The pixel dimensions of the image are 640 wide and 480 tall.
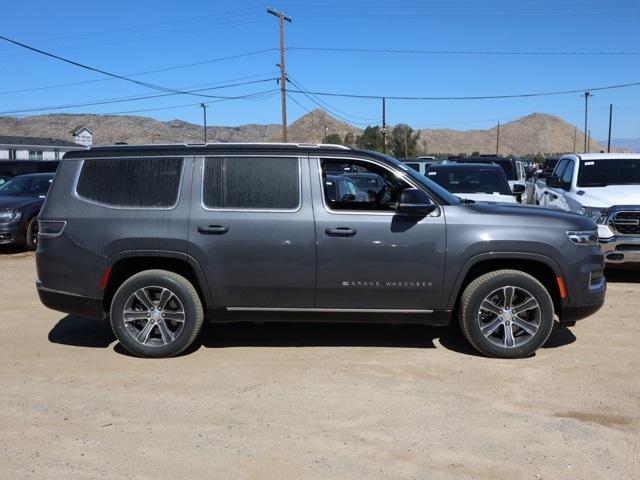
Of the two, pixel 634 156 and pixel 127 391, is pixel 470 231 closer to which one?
pixel 127 391

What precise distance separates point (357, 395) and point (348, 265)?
119cm

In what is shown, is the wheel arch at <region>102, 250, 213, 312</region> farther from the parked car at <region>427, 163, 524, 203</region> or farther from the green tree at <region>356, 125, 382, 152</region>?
the green tree at <region>356, 125, 382, 152</region>

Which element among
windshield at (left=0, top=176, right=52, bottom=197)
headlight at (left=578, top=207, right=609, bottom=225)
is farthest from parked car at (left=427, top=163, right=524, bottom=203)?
windshield at (left=0, top=176, right=52, bottom=197)

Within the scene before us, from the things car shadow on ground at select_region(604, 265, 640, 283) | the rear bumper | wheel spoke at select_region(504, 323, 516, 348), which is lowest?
car shadow on ground at select_region(604, 265, 640, 283)

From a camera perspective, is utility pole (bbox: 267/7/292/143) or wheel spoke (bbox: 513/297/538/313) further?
utility pole (bbox: 267/7/292/143)

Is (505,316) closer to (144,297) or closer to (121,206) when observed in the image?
(144,297)

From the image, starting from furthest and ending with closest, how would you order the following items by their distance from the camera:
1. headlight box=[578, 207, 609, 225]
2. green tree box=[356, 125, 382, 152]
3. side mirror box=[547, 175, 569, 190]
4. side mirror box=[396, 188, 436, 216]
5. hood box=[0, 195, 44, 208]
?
green tree box=[356, 125, 382, 152] → hood box=[0, 195, 44, 208] → side mirror box=[547, 175, 569, 190] → headlight box=[578, 207, 609, 225] → side mirror box=[396, 188, 436, 216]

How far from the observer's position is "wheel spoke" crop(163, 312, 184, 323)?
5.80m

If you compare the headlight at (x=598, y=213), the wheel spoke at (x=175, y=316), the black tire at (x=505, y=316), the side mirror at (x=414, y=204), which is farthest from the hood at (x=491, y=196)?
the wheel spoke at (x=175, y=316)

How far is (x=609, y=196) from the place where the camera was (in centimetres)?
934

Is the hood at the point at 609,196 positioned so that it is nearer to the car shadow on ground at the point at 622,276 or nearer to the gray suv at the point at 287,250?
the car shadow on ground at the point at 622,276

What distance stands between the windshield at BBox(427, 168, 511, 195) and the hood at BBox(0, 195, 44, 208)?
8.17 meters

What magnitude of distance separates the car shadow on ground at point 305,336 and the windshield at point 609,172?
450 cm

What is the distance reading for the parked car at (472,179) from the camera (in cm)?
1169
